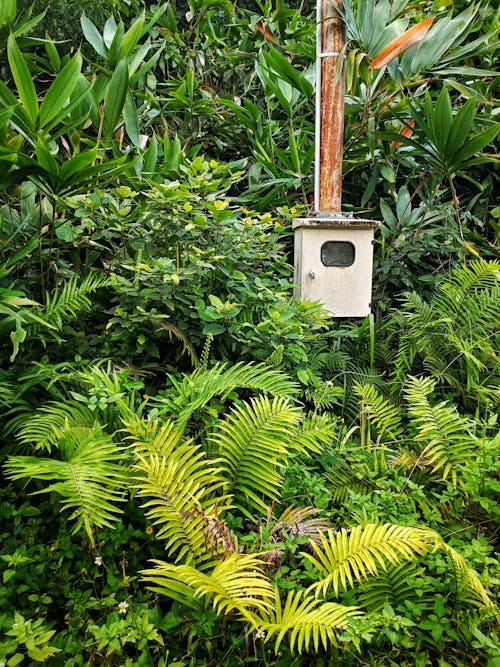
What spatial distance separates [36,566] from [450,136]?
2.49 meters

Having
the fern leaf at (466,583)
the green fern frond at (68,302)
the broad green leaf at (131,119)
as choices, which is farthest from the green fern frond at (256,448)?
the broad green leaf at (131,119)

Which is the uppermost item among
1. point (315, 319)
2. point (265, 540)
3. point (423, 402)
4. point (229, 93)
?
point (229, 93)

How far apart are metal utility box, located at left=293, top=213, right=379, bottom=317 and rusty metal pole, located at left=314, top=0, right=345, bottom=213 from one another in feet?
0.42

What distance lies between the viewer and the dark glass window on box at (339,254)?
2336 mm

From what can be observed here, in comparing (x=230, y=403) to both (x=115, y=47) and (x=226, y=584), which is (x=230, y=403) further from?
(x=115, y=47)

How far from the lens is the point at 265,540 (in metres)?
1.50

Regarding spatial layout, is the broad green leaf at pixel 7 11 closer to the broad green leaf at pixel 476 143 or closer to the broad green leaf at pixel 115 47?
the broad green leaf at pixel 115 47

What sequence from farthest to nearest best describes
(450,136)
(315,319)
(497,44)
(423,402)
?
(497,44) < (450,136) < (315,319) < (423,402)

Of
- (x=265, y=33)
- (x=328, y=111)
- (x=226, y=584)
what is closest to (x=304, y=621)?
(x=226, y=584)

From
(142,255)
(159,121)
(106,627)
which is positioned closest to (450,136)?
(142,255)

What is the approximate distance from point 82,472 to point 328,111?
1863 millimetres

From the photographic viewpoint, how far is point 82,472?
142 cm

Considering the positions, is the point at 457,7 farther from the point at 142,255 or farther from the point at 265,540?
the point at 265,540

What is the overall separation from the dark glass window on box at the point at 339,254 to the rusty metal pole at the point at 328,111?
0.18 metres
